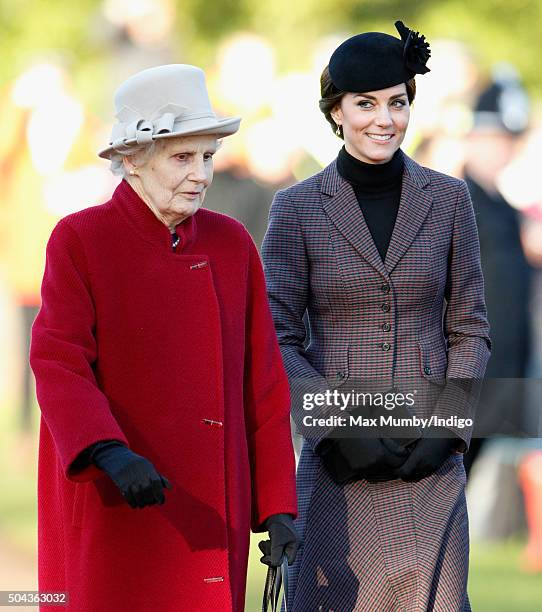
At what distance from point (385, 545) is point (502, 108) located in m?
5.72

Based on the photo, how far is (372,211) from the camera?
14.9 ft

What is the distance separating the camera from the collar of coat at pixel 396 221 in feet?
14.6

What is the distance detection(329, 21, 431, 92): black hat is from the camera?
441 centimetres

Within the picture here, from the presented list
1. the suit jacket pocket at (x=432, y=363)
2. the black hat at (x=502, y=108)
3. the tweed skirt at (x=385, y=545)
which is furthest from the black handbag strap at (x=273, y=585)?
the black hat at (x=502, y=108)

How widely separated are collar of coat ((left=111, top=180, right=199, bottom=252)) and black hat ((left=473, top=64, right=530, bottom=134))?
559 centimetres

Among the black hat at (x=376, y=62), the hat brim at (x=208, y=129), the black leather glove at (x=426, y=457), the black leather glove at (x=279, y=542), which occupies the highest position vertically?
the black hat at (x=376, y=62)

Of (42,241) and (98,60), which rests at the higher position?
(98,60)

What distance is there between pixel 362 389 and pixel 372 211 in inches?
18.4

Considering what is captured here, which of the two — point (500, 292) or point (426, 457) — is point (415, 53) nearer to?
point (426, 457)

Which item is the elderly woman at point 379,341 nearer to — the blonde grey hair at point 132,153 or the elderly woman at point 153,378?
the elderly woman at point 153,378

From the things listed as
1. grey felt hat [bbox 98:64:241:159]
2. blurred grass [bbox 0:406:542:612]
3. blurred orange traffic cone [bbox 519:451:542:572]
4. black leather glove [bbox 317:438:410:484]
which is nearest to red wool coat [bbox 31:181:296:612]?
grey felt hat [bbox 98:64:241:159]

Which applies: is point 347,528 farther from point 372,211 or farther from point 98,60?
point 98,60

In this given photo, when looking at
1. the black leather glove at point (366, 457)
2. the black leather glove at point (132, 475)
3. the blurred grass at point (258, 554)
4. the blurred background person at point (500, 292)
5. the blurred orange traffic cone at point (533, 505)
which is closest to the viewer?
the black leather glove at point (132, 475)

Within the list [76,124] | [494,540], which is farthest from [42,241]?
[494,540]
